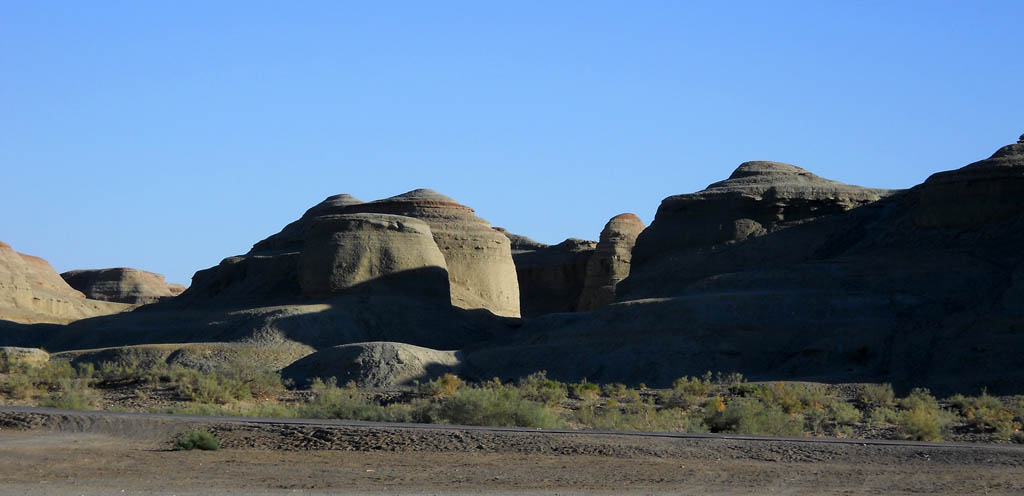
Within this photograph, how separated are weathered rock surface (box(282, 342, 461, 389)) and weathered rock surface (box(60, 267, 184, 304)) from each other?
63.0m

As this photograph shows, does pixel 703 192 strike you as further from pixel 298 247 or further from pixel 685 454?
pixel 685 454

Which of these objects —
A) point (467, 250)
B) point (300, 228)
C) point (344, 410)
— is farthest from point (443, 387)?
point (300, 228)

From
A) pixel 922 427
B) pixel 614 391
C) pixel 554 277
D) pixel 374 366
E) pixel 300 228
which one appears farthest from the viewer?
pixel 554 277

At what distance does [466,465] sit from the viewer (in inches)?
646

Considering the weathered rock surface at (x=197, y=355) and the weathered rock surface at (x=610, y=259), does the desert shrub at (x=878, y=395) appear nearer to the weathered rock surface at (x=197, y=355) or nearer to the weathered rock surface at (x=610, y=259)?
the weathered rock surface at (x=197, y=355)

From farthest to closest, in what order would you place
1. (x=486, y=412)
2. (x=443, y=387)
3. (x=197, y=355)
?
(x=197, y=355), (x=443, y=387), (x=486, y=412)

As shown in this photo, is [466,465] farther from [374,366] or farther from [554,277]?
[554,277]

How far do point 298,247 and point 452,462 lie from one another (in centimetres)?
4698

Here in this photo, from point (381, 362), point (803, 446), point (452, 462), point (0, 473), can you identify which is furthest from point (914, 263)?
point (0, 473)

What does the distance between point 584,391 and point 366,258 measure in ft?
63.2

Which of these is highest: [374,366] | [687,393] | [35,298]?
[35,298]

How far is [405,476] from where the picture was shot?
15.5m

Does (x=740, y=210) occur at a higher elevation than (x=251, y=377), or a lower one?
higher

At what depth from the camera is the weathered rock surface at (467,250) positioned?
58438 millimetres
